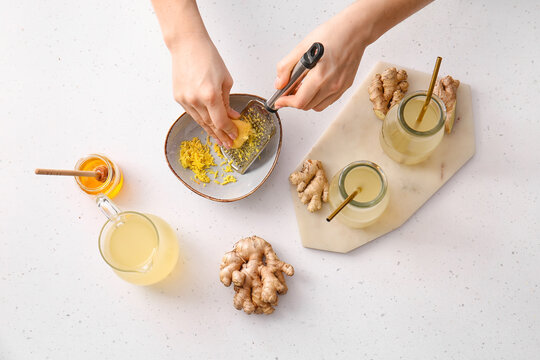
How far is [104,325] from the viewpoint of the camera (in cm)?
102

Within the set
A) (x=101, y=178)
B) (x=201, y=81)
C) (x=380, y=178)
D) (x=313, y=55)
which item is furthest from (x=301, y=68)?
(x=101, y=178)

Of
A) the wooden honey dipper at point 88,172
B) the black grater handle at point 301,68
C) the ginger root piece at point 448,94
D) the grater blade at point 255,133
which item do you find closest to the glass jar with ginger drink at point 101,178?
the wooden honey dipper at point 88,172

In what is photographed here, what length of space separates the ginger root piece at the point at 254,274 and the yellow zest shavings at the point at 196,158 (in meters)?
0.17

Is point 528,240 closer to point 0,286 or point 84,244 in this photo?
point 84,244

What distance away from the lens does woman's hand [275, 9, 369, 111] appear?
0.85 m

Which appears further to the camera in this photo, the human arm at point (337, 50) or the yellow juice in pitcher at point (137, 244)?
the yellow juice in pitcher at point (137, 244)

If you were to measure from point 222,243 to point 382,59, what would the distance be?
0.55 metres

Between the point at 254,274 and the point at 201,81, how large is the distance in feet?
1.36

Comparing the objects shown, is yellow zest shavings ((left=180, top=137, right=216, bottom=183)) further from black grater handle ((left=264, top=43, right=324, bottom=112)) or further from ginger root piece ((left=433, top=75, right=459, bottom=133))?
ginger root piece ((left=433, top=75, right=459, bottom=133))

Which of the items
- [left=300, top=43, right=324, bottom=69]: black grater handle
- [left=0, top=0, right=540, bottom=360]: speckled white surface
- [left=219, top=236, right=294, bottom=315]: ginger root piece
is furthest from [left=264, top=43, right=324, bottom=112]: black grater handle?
[left=219, top=236, right=294, bottom=315]: ginger root piece

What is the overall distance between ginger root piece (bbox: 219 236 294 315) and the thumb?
339mm

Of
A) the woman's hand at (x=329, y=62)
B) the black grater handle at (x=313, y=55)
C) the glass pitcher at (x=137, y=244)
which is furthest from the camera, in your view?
the glass pitcher at (x=137, y=244)

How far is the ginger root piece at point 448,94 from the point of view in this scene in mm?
1019

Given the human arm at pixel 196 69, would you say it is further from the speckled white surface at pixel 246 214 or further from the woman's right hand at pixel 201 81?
the speckled white surface at pixel 246 214
